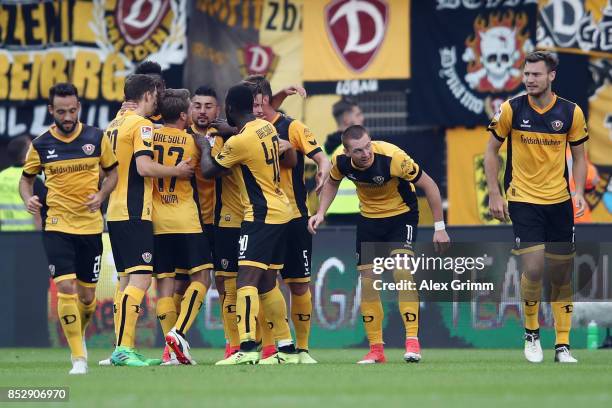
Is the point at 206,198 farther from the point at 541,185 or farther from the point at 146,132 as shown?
the point at 541,185

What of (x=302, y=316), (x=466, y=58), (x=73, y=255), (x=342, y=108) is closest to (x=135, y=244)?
(x=73, y=255)

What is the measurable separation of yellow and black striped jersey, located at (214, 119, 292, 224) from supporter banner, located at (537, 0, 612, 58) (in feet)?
28.7

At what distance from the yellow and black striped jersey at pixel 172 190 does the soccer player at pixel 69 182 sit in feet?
2.58

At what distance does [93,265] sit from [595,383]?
14.1 feet

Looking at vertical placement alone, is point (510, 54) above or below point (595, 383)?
above

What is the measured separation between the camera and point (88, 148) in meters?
10.7

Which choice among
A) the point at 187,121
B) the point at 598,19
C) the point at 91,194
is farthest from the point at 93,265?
the point at 598,19

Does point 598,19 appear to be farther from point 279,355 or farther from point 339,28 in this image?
point 279,355

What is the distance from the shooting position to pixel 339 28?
65.7 feet

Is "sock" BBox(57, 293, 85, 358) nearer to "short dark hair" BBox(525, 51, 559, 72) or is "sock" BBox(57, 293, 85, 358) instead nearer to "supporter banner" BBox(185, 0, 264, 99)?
"short dark hair" BBox(525, 51, 559, 72)

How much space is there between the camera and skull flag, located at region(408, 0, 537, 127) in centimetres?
1922

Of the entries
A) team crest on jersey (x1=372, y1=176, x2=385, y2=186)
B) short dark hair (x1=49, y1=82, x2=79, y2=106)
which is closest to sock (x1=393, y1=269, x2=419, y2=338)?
team crest on jersey (x1=372, y1=176, x2=385, y2=186)

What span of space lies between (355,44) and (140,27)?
Result: 10.5 feet

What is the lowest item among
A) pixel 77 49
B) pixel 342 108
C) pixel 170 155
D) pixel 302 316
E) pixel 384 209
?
pixel 302 316
